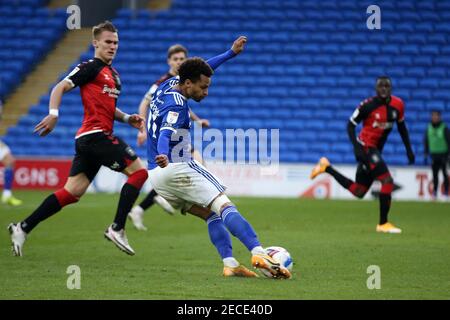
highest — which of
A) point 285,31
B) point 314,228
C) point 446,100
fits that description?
point 285,31

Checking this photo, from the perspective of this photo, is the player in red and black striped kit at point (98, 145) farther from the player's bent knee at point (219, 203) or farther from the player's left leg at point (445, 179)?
the player's left leg at point (445, 179)

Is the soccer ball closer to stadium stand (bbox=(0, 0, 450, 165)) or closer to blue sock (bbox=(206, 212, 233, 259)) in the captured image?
A: blue sock (bbox=(206, 212, 233, 259))

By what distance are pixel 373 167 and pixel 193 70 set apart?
5.81 metres

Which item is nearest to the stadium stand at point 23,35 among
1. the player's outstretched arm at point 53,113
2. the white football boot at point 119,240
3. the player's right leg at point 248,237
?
the player's outstretched arm at point 53,113

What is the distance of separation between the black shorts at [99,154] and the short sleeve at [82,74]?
0.59m

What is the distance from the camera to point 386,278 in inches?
294

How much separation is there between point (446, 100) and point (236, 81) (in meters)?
5.93

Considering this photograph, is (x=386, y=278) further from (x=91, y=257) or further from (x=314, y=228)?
(x=314, y=228)

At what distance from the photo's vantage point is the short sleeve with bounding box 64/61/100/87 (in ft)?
28.7

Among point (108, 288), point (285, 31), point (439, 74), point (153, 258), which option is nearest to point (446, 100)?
point (439, 74)

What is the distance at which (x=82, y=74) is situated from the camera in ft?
28.9

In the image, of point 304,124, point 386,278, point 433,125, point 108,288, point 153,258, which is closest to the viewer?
point 108,288

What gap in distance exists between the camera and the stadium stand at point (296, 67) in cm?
2303

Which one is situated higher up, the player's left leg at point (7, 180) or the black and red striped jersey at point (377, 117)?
the black and red striped jersey at point (377, 117)
